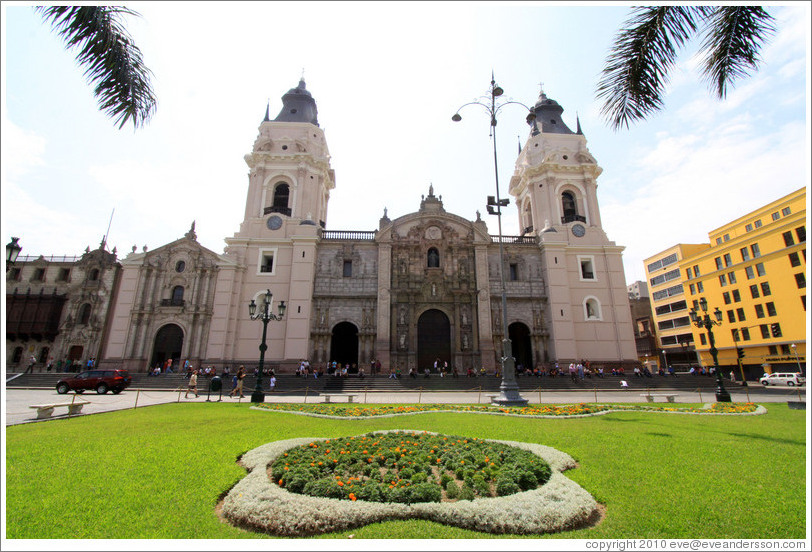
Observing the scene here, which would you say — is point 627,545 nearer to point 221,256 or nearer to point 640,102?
point 640,102

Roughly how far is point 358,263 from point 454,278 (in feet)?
28.0

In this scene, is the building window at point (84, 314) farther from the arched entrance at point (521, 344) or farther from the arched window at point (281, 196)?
the arched entrance at point (521, 344)

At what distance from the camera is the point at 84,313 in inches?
1313

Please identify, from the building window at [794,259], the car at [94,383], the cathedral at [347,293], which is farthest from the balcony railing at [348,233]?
the building window at [794,259]

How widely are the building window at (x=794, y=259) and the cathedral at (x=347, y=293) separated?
1445cm

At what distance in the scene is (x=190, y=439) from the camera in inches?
287

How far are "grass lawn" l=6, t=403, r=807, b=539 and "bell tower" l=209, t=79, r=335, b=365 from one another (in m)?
20.7

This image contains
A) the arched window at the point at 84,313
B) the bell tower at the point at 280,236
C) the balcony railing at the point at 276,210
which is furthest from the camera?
the balcony railing at the point at 276,210

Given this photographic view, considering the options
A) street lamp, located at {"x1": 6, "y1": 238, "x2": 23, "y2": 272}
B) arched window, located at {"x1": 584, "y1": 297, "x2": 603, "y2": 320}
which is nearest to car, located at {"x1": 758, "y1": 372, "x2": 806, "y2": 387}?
arched window, located at {"x1": 584, "y1": 297, "x2": 603, "y2": 320}

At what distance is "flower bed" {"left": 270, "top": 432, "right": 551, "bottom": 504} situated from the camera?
14.4 feet

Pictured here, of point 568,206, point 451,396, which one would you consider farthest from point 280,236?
point 568,206

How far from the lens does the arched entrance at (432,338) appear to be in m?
31.4

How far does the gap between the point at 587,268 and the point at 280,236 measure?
28320 mm

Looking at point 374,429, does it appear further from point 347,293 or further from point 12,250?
point 347,293
